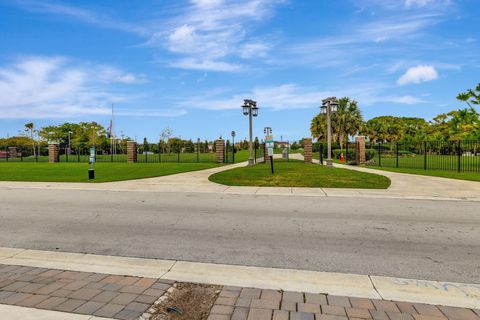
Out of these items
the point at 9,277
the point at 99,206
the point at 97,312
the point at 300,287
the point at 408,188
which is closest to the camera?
the point at 97,312

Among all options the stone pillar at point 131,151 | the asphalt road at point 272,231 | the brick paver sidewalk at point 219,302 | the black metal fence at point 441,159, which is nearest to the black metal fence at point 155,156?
the stone pillar at point 131,151

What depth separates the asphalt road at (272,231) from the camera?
4805 mm

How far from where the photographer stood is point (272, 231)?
6.40 metres

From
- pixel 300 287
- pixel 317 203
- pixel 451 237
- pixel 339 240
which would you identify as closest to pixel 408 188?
pixel 317 203

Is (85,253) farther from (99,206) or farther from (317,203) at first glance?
(317,203)

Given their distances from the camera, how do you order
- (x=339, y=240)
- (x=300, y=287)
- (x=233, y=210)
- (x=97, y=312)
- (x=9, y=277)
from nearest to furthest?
(x=97, y=312), (x=300, y=287), (x=9, y=277), (x=339, y=240), (x=233, y=210)

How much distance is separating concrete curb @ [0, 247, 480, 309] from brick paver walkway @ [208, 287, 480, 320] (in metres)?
0.17

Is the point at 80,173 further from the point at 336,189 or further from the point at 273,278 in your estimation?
the point at 273,278

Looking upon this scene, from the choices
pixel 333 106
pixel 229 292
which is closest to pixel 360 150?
pixel 333 106

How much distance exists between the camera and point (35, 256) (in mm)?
4977

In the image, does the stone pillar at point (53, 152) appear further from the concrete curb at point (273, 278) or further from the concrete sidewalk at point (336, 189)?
the concrete curb at point (273, 278)

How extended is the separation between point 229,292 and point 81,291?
65.1 inches

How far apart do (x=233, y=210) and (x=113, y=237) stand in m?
3.26

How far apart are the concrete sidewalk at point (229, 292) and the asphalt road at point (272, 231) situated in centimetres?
42
